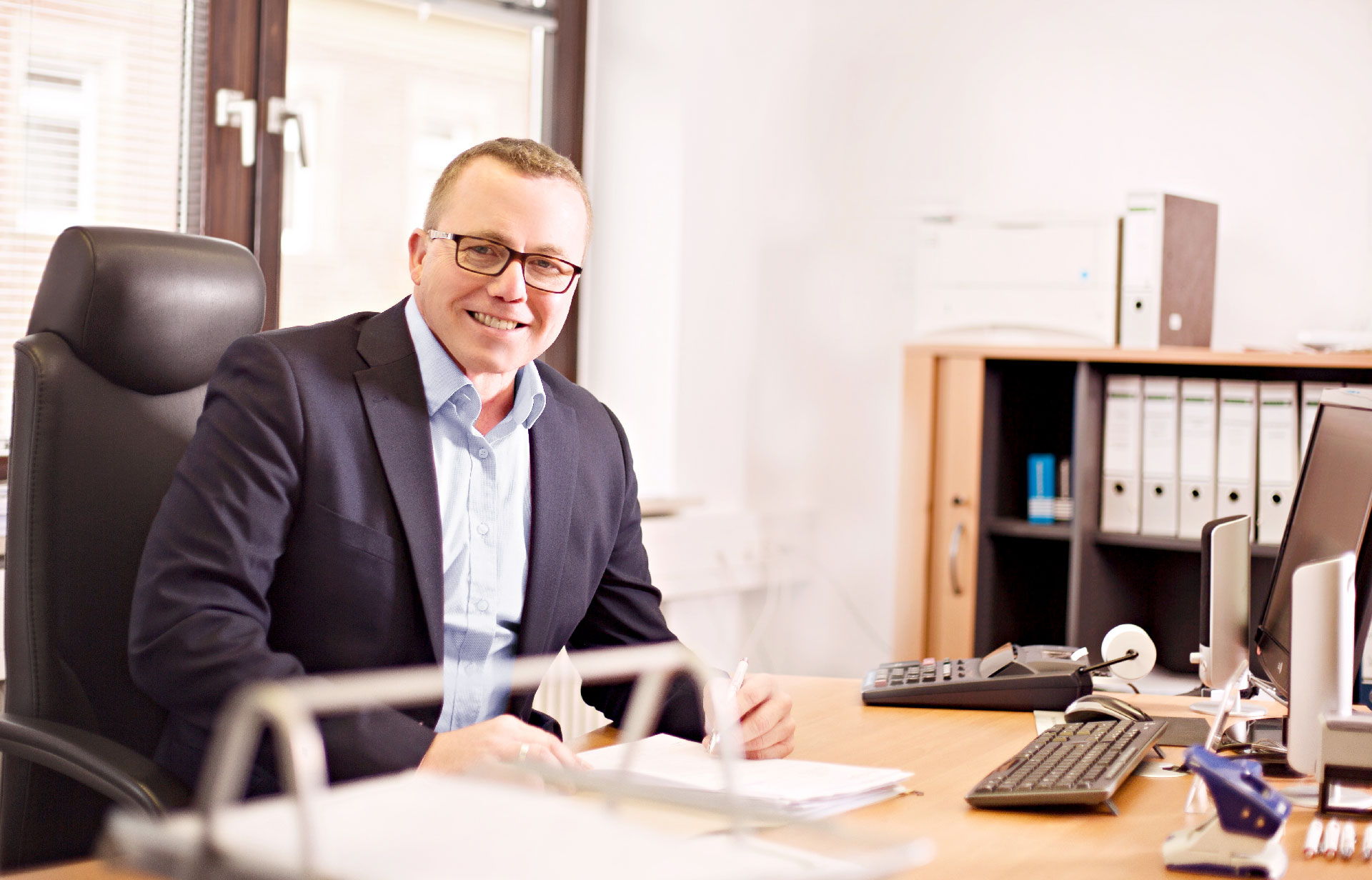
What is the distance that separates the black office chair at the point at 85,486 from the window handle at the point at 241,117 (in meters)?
1.19

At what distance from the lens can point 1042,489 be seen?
298 cm

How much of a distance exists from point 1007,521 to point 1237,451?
0.52 m

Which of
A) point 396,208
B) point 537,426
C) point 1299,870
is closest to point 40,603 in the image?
point 537,426

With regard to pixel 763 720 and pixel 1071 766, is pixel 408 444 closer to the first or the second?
pixel 763 720

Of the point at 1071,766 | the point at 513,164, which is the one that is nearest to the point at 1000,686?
the point at 1071,766

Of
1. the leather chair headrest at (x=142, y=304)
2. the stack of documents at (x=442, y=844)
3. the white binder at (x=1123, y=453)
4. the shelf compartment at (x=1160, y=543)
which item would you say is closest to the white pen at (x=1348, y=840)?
the stack of documents at (x=442, y=844)

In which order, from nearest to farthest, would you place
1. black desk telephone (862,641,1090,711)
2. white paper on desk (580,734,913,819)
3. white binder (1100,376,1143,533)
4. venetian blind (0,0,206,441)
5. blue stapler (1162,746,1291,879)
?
blue stapler (1162,746,1291,879)
white paper on desk (580,734,913,819)
black desk telephone (862,641,1090,711)
venetian blind (0,0,206,441)
white binder (1100,376,1143,533)

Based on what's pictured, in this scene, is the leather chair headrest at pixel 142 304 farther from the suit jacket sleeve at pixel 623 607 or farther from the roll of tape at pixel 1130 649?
the roll of tape at pixel 1130 649

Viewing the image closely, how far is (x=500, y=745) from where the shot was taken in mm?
1109

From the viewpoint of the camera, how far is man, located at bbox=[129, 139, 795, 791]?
1.33 meters

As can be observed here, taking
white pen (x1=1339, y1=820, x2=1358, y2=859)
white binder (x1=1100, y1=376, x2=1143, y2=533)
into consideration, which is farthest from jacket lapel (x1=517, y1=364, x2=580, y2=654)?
white binder (x1=1100, y1=376, x2=1143, y2=533)

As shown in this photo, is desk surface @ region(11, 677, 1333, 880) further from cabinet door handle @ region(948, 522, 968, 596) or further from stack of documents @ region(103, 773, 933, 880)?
cabinet door handle @ region(948, 522, 968, 596)

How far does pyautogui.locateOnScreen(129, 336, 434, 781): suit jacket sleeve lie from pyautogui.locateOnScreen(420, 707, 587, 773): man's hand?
0.18 feet

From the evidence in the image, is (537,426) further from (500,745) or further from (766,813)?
(766,813)
